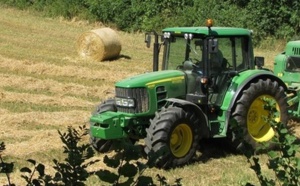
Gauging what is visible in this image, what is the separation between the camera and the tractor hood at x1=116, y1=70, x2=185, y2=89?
7570 millimetres

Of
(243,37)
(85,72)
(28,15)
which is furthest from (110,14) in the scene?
(243,37)

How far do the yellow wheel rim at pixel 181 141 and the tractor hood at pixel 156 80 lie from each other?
65 centimetres

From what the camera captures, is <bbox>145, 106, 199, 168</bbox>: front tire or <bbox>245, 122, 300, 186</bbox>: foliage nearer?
<bbox>245, 122, 300, 186</bbox>: foliage

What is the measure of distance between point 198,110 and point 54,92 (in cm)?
532

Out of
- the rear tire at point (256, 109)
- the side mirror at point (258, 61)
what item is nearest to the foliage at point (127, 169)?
the rear tire at point (256, 109)

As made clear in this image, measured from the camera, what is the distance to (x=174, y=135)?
24.3ft

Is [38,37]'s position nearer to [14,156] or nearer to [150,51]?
[150,51]

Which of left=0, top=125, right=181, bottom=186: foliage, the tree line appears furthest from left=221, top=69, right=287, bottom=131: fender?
the tree line

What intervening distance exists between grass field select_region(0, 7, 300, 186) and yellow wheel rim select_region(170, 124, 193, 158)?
0.22m

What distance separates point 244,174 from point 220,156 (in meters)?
0.97

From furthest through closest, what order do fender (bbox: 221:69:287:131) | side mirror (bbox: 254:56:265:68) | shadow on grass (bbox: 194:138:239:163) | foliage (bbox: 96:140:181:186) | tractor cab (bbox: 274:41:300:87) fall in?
tractor cab (bbox: 274:41:300:87)
side mirror (bbox: 254:56:265:68)
shadow on grass (bbox: 194:138:239:163)
fender (bbox: 221:69:287:131)
foliage (bbox: 96:140:181:186)

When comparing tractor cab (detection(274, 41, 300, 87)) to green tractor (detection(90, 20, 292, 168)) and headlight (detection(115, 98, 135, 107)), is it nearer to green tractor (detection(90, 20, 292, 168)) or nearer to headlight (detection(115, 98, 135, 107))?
green tractor (detection(90, 20, 292, 168))

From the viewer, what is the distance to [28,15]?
2677 cm

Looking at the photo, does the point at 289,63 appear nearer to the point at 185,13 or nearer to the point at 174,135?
the point at 174,135
